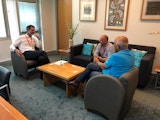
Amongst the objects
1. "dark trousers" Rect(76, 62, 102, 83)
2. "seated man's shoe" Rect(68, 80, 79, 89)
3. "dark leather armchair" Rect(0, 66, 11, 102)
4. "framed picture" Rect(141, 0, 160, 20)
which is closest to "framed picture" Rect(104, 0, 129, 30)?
"framed picture" Rect(141, 0, 160, 20)

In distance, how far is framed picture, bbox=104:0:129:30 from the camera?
3.40 m

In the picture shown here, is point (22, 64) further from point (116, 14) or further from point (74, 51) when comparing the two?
point (116, 14)

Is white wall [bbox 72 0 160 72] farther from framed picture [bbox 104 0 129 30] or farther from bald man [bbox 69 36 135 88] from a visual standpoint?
bald man [bbox 69 36 135 88]

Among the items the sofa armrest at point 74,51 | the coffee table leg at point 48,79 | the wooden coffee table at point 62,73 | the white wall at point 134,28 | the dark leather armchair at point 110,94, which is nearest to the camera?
the dark leather armchair at point 110,94

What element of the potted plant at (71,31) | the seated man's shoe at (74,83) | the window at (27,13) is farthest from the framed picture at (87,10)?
the seated man's shoe at (74,83)

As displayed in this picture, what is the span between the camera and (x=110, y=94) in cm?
172

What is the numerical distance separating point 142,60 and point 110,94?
1.27m

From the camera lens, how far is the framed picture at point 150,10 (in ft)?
9.72

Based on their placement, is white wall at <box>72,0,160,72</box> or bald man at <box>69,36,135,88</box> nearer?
bald man at <box>69,36,135,88</box>

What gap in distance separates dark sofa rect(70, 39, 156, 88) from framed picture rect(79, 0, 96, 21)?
685 mm

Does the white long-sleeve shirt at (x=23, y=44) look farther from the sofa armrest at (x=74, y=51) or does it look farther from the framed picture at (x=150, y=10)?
the framed picture at (x=150, y=10)

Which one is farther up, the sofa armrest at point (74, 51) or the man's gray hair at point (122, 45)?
the man's gray hair at point (122, 45)

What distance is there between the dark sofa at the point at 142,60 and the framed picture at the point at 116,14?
0.59 metres

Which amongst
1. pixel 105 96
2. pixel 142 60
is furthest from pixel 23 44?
pixel 142 60
